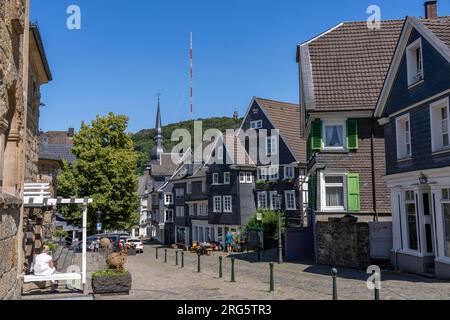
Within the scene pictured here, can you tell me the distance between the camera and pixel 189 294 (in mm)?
12867

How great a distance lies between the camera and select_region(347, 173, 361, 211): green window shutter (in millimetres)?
23797

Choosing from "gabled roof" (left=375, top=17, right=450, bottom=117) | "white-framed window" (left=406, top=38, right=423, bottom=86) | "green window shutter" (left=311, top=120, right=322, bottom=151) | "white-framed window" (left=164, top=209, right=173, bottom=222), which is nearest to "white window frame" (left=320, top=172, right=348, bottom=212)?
"green window shutter" (left=311, top=120, right=322, bottom=151)

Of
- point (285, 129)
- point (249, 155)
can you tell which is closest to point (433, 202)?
point (285, 129)

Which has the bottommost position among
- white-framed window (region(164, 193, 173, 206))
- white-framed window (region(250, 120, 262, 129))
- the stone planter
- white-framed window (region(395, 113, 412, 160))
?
the stone planter

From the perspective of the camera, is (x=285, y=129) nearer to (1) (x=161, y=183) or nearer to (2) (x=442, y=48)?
(2) (x=442, y=48)

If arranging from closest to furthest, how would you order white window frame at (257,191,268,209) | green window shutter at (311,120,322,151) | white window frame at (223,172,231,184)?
green window shutter at (311,120,322,151), white window frame at (257,191,268,209), white window frame at (223,172,231,184)

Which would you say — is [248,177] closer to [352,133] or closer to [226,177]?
[226,177]

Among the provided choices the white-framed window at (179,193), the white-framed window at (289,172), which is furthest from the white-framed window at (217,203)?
the white-framed window at (179,193)

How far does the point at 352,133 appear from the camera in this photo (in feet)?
78.2

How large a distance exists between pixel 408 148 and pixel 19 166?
47.2 ft

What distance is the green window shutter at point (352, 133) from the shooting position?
939 inches

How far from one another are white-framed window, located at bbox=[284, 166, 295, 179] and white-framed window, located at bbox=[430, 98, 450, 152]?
2269 cm

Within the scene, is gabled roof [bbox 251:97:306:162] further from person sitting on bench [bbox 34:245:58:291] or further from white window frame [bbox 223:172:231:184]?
person sitting on bench [bbox 34:245:58:291]

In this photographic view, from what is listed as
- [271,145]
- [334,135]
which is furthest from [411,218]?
[271,145]
